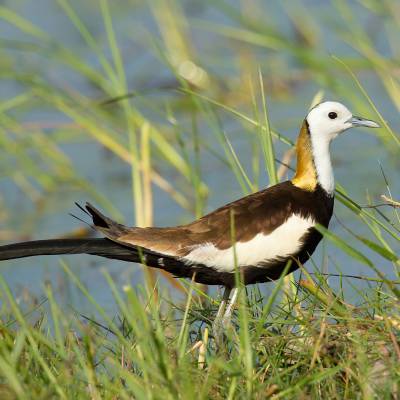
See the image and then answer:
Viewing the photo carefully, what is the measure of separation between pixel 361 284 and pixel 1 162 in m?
3.85

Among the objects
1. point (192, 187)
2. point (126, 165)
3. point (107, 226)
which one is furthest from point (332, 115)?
point (126, 165)

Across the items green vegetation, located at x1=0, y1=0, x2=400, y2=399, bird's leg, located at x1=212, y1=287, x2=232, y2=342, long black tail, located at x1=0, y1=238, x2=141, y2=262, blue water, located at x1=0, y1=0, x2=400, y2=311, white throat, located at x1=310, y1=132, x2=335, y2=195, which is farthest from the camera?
blue water, located at x1=0, y1=0, x2=400, y2=311

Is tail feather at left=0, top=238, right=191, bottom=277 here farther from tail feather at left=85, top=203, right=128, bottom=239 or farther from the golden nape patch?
the golden nape patch

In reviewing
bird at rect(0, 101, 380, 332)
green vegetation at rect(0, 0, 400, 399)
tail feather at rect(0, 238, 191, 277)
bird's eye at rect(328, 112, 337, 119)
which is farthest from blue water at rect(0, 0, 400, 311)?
tail feather at rect(0, 238, 191, 277)

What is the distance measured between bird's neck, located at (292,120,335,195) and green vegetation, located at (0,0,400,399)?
156 millimetres

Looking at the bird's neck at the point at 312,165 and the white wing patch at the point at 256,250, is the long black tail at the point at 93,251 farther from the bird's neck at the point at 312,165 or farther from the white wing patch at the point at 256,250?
the bird's neck at the point at 312,165

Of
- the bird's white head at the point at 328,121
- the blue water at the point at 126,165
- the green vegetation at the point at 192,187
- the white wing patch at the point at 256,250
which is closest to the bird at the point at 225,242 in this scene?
the white wing patch at the point at 256,250

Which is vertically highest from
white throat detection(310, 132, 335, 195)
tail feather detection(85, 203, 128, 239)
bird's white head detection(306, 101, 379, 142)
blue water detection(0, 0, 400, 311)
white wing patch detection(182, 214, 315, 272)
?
blue water detection(0, 0, 400, 311)

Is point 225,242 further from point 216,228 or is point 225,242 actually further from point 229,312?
point 229,312

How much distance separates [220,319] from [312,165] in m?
0.96

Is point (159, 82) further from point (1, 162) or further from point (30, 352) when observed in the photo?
point (30, 352)

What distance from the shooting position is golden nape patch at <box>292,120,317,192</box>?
4703mm

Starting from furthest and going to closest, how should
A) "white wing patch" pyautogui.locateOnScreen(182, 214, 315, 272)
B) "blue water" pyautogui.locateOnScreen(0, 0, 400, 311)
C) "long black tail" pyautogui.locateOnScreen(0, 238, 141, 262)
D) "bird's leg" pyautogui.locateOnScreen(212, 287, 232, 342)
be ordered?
"blue water" pyautogui.locateOnScreen(0, 0, 400, 311)
"white wing patch" pyautogui.locateOnScreen(182, 214, 315, 272)
"long black tail" pyautogui.locateOnScreen(0, 238, 141, 262)
"bird's leg" pyautogui.locateOnScreen(212, 287, 232, 342)

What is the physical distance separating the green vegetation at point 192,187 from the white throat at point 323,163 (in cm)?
20
